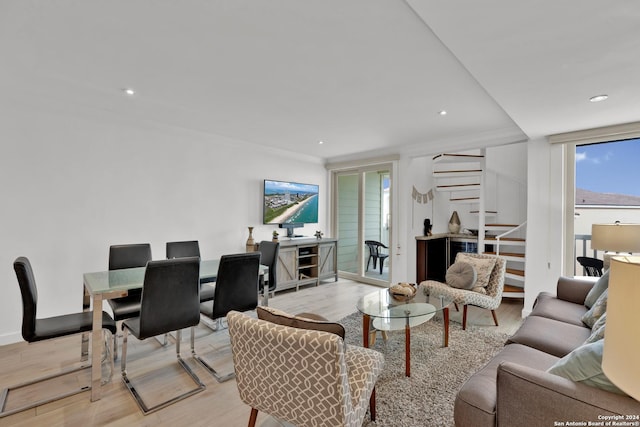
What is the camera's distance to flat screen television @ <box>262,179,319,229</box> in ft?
16.7

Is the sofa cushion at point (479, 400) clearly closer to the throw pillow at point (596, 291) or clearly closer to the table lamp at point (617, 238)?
the throw pillow at point (596, 291)

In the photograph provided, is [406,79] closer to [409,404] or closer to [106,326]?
[409,404]

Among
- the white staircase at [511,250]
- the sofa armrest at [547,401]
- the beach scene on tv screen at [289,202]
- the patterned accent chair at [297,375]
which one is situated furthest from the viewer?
the beach scene on tv screen at [289,202]

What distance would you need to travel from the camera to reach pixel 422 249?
203 inches

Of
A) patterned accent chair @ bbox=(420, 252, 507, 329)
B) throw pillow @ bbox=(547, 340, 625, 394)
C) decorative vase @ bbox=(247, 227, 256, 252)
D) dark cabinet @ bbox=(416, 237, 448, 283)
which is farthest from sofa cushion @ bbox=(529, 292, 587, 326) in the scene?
decorative vase @ bbox=(247, 227, 256, 252)

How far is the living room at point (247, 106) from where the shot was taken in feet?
5.69

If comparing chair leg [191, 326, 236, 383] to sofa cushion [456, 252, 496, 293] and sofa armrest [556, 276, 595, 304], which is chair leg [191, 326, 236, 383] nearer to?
sofa cushion [456, 252, 496, 293]

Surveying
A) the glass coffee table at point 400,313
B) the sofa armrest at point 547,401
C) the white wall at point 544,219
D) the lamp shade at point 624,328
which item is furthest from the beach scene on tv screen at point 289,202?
the lamp shade at point 624,328

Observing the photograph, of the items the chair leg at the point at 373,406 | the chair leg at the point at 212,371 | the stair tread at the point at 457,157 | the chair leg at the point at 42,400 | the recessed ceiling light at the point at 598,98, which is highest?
the recessed ceiling light at the point at 598,98

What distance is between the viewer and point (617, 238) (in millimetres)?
2697

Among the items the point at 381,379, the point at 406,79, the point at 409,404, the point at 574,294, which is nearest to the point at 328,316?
the point at 381,379

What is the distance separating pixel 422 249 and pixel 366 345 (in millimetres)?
2886

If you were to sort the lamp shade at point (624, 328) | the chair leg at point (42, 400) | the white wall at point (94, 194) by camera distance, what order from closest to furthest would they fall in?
the lamp shade at point (624, 328), the chair leg at point (42, 400), the white wall at point (94, 194)

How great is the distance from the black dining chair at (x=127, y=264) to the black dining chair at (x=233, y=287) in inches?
25.4
